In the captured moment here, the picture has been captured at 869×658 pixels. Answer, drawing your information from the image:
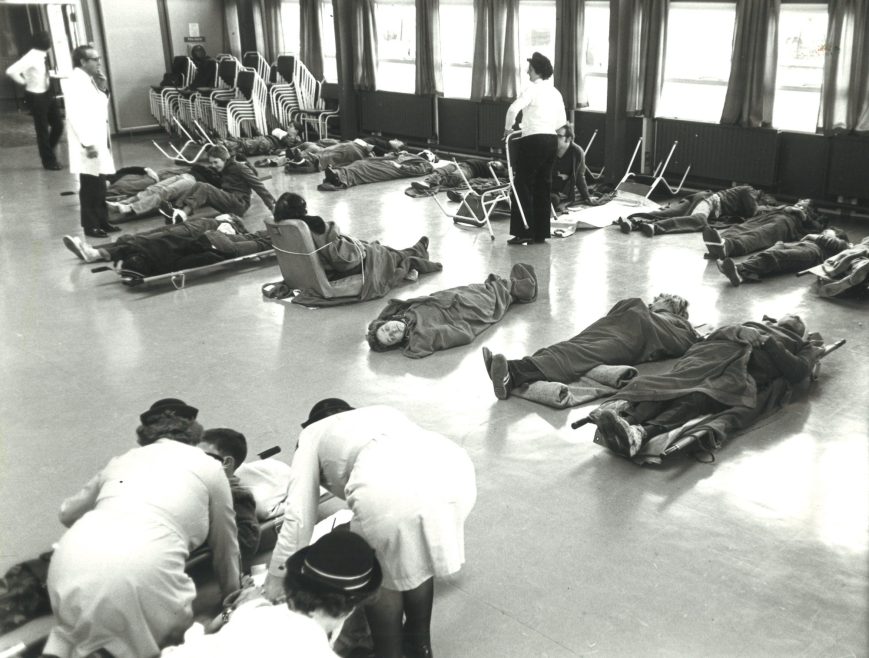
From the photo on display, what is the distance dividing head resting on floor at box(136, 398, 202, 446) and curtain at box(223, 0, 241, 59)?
13678 millimetres

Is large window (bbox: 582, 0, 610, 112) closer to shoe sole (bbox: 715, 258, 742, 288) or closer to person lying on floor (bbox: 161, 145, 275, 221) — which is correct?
person lying on floor (bbox: 161, 145, 275, 221)

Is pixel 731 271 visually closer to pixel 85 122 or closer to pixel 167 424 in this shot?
pixel 167 424

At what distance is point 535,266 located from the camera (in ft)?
24.3

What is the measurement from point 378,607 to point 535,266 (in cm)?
494

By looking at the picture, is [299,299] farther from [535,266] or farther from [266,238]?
[535,266]

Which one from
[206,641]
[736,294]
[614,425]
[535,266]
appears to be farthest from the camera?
[535,266]

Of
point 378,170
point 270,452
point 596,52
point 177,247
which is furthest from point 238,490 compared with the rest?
point 596,52

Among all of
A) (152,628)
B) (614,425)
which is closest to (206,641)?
(152,628)

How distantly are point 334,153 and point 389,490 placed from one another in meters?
9.46

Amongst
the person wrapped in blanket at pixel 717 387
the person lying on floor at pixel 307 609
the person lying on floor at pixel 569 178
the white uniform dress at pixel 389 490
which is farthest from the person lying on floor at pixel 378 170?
the person lying on floor at pixel 307 609

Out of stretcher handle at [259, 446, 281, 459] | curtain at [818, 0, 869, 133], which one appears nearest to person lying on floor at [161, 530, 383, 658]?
stretcher handle at [259, 446, 281, 459]

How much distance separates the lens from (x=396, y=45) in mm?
13172

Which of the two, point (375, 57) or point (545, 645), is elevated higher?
point (375, 57)

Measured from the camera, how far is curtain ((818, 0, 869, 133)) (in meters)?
8.29
